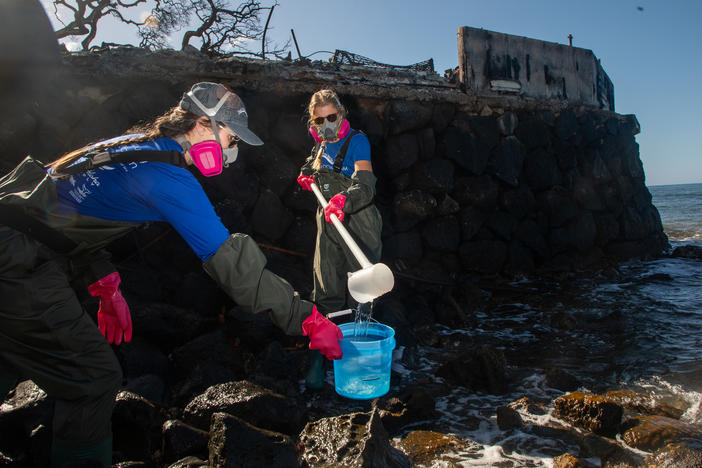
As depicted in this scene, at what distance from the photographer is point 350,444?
6.40ft

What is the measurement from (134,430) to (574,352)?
12.2 feet

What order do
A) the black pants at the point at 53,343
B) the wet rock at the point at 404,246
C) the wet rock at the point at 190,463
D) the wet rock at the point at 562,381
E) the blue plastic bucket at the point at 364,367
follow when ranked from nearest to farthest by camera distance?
the black pants at the point at 53,343 < the wet rock at the point at 190,463 < the blue plastic bucket at the point at 364,367 < the wet rock at the point at 562,381 < the wet rock at the point at 404,246

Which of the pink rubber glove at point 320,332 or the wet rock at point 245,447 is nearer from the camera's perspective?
the wet rock at point 245,447

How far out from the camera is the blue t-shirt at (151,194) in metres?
1.80

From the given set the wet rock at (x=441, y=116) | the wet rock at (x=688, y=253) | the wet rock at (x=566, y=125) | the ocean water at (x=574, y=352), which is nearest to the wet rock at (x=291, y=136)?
the wet rock at (x=441, y=116)

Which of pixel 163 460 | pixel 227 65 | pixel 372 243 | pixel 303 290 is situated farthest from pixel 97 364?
pixel 227 65

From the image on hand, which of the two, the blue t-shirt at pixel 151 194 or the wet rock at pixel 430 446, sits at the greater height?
the blue t-shirt at pixel 151 194

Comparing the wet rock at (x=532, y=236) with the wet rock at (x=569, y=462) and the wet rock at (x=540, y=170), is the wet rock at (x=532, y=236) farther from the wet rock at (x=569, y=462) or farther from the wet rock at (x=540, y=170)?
the wet rock at (x=569, y=462)

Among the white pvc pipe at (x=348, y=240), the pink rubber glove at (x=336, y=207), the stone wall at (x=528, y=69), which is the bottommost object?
the white pvc pipe at (x=348, y=240)

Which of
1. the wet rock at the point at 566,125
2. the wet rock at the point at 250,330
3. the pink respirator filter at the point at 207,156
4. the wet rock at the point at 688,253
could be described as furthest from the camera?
the wet rock at the point at 688,253

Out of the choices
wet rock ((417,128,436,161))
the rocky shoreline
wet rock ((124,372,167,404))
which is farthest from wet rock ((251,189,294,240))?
wet rock ((417,128,436,161))

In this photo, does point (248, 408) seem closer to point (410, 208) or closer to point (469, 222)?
point (410, 208)

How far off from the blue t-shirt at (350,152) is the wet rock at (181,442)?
2156mm

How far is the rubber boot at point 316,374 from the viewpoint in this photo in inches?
127
